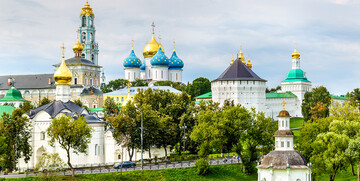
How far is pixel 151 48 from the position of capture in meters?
133

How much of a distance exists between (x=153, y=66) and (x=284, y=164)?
268ft

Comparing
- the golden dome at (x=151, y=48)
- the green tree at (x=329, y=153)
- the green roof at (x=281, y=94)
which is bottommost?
the green tree at (x=329, y=153)

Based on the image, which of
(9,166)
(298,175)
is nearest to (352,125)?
(298,175)

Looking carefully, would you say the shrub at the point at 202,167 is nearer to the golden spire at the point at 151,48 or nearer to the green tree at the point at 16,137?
the green tree at the point at 16,137

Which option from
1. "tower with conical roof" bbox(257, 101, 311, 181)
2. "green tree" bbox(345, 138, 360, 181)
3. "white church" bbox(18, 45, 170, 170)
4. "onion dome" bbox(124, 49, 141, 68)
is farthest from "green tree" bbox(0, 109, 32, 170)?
"onion dome" bbox(124, 49, 141, 68)

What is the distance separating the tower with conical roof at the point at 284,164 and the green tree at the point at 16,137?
22.5m

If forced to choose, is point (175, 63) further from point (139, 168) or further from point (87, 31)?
point (139, 168)

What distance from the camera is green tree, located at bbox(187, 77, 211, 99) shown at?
386ft

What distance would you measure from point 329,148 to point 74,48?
78.9 metres

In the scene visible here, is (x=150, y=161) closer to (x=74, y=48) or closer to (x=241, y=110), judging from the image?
(x=241, y=110)

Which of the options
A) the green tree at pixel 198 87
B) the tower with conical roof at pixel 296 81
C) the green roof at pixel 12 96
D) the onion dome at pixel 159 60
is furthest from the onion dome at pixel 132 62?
the tower with conical roof at pixel 296 81

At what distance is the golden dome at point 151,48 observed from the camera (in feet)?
436

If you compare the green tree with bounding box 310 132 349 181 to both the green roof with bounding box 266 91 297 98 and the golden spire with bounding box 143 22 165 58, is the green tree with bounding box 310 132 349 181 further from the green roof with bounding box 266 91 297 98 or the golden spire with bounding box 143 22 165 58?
the golden spire with bounding box 143 22 165 58

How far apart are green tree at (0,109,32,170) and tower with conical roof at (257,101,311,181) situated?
22.5 meters
